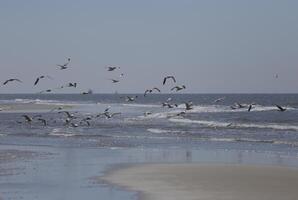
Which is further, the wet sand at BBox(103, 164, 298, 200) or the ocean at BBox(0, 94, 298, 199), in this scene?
the ocean at BBox(0, 94, 298, 199)

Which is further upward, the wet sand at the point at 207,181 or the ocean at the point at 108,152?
the ocean at the point at 108,152

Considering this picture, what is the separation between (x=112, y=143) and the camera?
1259 inches

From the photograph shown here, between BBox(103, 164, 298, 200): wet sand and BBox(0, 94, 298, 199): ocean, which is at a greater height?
BBox(0, 94, 298, 199): ocean

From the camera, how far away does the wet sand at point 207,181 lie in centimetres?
1636

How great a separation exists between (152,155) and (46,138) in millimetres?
11234

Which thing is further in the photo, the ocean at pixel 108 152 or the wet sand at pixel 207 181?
the ocean at pixel 108 152

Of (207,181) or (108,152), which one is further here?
(108,152)

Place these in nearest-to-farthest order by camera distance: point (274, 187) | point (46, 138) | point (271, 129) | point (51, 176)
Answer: point (274, 187)
point (51, 176)
point (46, 138)
point (271, 129)

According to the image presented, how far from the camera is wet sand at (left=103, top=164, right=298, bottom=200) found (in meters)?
16.4

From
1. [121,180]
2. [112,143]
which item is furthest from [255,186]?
[112,143]

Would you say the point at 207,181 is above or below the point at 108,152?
below

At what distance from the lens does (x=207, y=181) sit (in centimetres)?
1898

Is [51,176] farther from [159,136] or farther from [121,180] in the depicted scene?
[159,136]

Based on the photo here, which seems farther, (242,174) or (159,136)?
(159,136)
